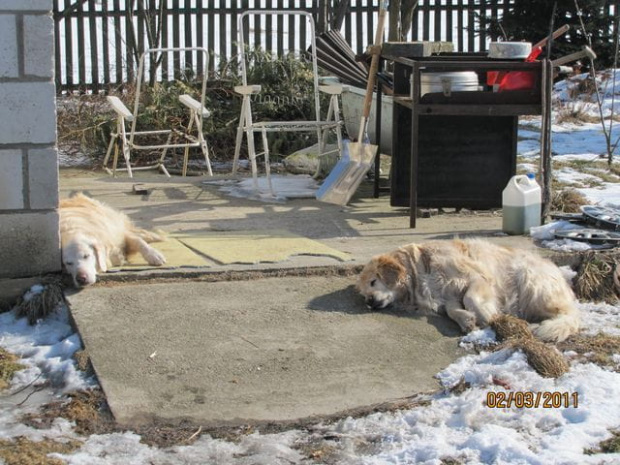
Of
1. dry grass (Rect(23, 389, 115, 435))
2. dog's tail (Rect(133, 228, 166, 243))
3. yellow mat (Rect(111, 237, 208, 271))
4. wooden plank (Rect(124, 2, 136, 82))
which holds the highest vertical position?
wooden plank (Rect(124, 2, 136, 82))

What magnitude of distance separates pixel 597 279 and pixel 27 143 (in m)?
3.53

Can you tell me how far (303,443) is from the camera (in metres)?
3.55

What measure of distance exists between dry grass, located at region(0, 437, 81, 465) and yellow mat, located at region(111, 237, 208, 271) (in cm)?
205

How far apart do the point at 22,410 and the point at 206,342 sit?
38.6 inches

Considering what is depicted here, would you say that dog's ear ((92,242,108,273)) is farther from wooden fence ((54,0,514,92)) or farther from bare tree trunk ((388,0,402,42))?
wooden fence ((54,0,514,92))

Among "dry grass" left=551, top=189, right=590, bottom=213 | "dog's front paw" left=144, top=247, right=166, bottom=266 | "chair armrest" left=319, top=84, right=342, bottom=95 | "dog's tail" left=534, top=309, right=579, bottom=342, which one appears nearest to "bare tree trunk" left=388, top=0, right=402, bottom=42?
"chair armrest" left=319, top=84, right=342, bottom=95

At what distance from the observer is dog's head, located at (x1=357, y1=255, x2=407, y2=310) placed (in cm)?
496

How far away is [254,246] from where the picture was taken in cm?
607

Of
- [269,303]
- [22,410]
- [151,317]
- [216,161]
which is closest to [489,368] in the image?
[269,303]

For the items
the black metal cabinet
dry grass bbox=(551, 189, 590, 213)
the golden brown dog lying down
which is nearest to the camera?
the golden brown dog lying down

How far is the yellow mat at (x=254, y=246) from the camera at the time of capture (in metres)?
5.74

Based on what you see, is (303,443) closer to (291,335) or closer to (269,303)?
(291,335)

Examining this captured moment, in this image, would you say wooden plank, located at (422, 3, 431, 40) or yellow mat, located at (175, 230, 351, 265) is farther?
wooden plank, located at (422, 3, 431, 40)
